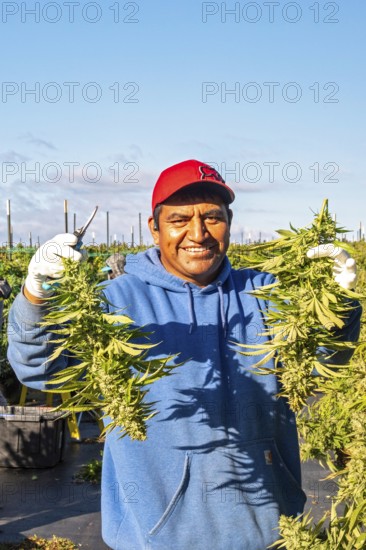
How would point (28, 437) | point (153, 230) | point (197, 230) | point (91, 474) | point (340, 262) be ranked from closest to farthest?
point (340, 262) → point (197, 230) → point (153, 230) → point (91, 474) → point (28, 437)

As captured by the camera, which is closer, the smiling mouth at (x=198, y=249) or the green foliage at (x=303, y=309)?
the green foliage at (x=303, y=309)

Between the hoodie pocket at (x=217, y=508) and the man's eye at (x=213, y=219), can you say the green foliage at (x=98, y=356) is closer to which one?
the hoodie pocket at (x=217, y=508)

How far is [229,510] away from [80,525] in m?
Result: 3.81

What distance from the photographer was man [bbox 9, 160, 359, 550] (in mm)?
2717

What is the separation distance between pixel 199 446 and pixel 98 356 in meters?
0.62

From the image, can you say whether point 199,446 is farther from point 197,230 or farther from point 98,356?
point 197,230

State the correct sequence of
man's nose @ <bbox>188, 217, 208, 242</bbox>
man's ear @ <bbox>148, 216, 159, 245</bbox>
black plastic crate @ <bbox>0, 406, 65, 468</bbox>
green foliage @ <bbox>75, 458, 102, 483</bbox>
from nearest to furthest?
man's nose @ <bbox>188, 217, 208, 242</bbox>
man's ear @ <bbox>148, 216, 159, 245</bbox>
green foliage @ <bbox>75, 458, 102, 483</bbox>
black plastic crate @ <bbox>0, 406, 65, 468</bbox>

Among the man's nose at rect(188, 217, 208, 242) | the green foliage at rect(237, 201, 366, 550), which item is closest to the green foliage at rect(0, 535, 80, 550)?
the man's nose at rect(188, 217, 208, 242)

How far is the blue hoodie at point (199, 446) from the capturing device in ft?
8.91

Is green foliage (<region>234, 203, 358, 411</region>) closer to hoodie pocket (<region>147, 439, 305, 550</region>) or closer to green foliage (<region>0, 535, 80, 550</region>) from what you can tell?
hoodie pocket (<region>147, 439, 305, 550</region>)

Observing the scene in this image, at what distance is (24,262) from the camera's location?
46.5 ft

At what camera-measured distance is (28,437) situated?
25.2ft

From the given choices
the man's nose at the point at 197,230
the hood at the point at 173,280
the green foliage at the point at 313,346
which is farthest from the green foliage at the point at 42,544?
the green foliage at the point at 313,346

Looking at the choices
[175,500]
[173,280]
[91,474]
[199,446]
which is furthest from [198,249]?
[91,474]
